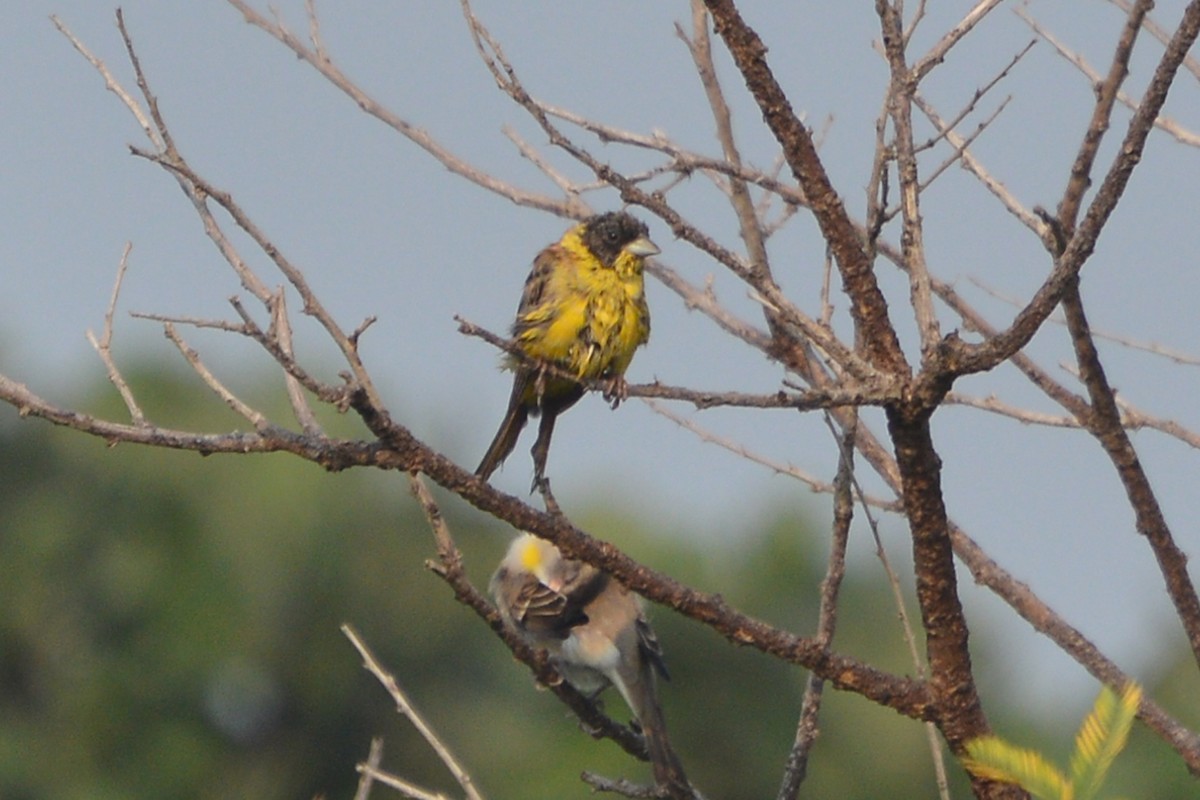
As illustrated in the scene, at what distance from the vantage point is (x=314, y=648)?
139 feet

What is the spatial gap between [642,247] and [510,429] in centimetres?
88

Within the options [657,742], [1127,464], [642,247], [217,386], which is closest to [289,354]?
[217,386]

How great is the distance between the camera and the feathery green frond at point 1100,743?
2.43 m

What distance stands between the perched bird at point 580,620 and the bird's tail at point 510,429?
2.01ft

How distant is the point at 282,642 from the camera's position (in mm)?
42062

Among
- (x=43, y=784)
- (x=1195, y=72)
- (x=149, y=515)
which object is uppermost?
(x=149, y=515)

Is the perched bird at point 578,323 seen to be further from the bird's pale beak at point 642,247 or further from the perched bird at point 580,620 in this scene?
the perched bird at point 580,620

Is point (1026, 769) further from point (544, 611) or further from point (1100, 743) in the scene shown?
point (544, 611)

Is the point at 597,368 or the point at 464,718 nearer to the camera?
the point at 597,368

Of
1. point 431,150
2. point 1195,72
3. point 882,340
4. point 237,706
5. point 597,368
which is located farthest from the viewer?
point 237,706

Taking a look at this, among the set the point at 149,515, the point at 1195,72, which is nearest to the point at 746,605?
the point at 149,515

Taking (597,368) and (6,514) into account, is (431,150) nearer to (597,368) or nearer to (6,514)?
(597,368)

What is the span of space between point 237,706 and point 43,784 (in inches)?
173

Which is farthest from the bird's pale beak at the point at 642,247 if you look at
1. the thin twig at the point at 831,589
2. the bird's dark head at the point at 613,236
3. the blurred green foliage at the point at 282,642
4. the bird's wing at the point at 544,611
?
the blurred green foliage at the point at 282,642
